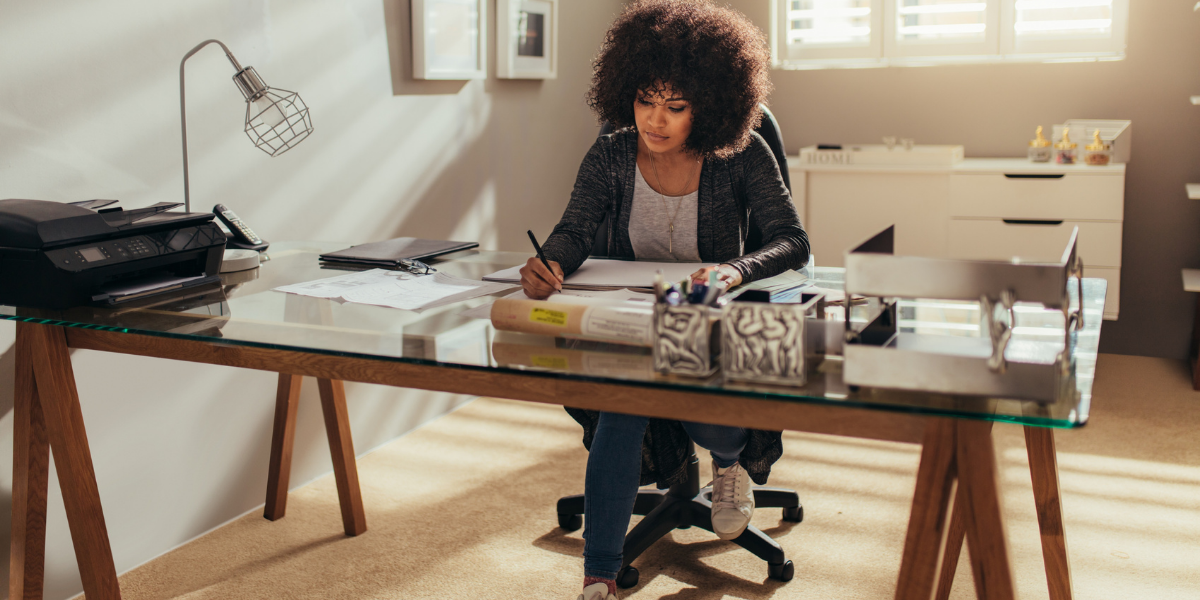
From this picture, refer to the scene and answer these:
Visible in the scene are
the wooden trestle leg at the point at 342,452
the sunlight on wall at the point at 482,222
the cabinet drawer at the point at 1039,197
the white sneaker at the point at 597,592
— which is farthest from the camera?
the cabinet drawer at the point at 1039,197

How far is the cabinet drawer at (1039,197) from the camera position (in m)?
3.32

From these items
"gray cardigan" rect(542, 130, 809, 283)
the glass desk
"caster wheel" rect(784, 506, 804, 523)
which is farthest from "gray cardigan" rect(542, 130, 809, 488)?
"caster wheel" rect(784, 506, 804, 523)

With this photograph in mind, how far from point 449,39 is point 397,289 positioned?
4.90ft

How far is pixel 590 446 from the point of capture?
1.82m

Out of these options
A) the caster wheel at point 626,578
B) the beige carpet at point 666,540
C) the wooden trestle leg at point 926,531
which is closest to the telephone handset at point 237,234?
the beige carpet at point 666,540

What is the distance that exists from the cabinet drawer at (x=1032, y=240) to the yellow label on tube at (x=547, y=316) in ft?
8.56

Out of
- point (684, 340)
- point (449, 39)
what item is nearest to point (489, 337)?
point (684, 340)

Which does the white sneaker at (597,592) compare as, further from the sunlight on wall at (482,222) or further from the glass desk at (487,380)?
the sunlight on wall at (482,222)

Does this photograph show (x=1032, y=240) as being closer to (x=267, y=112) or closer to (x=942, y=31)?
(x=942, y=31)

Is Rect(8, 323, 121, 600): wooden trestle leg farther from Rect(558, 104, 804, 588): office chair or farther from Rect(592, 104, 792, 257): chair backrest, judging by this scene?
Rect(592, 104, 792, 257): chair backrest

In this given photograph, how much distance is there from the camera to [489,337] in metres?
1.23

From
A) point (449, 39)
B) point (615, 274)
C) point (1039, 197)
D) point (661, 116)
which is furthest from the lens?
point (1039, 197)

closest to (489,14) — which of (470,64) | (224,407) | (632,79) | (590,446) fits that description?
(470,64)

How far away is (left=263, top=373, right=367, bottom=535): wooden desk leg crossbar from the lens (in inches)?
84.1
